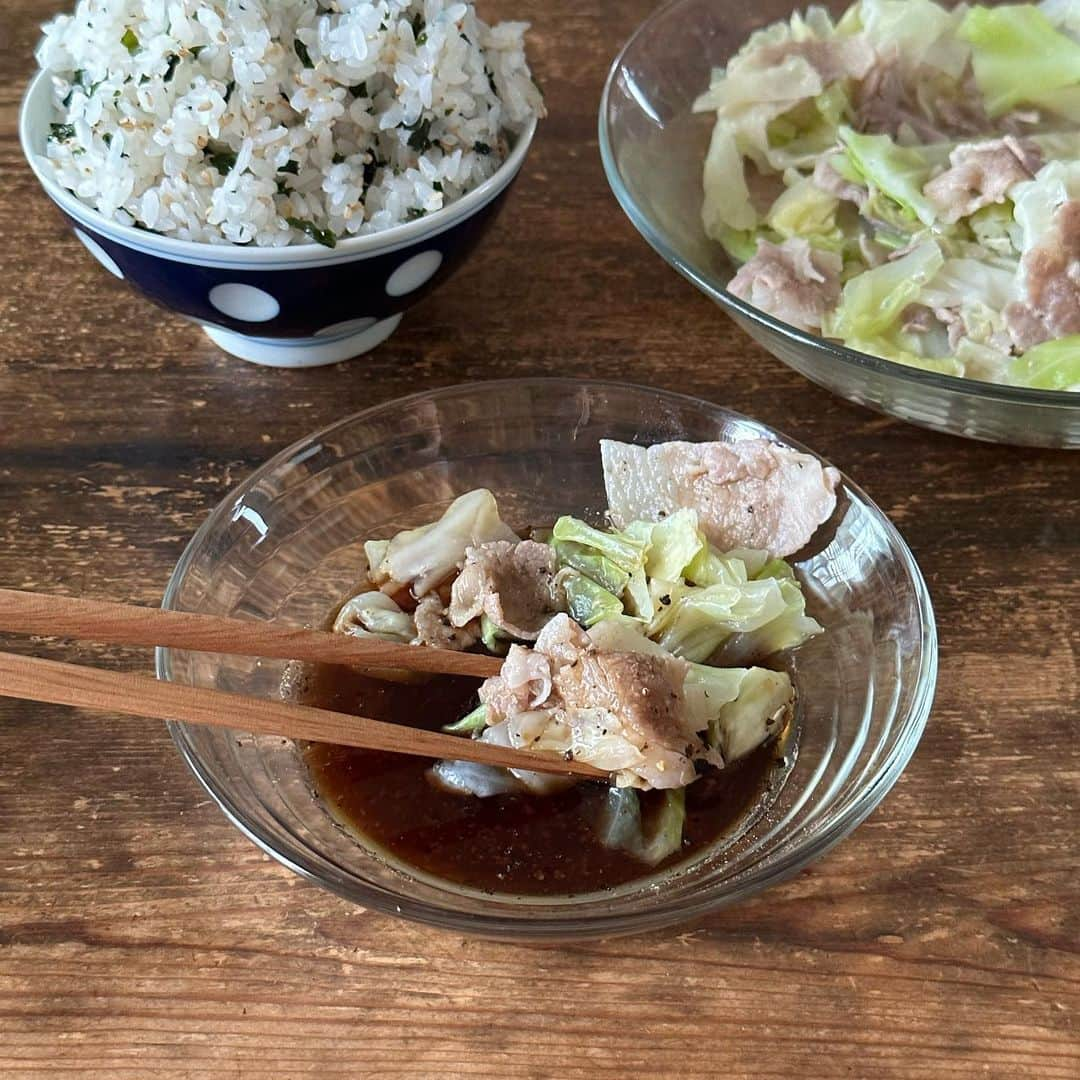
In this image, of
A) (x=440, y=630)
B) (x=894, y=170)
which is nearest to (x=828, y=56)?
(x=894, y=170)

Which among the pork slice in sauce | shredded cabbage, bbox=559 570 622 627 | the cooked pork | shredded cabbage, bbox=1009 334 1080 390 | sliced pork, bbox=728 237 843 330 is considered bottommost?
the pork slice in sauce

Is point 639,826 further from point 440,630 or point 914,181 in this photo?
point 914,181

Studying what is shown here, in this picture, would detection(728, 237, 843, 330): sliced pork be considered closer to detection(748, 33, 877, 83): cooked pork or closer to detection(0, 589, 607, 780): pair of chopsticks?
detection(748, 33, 877, 83): cooked pork

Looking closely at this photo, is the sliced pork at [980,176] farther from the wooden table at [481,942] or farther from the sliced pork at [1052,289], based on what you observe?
the wooden table at [481,942]

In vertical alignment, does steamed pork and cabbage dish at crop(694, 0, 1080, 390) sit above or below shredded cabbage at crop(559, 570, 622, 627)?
above

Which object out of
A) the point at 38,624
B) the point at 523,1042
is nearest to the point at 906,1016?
the point at 523,1042

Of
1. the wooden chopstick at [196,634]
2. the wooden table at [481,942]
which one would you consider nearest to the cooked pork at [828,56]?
the wooden table at [481,942]

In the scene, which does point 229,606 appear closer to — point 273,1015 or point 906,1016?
point 273,1015

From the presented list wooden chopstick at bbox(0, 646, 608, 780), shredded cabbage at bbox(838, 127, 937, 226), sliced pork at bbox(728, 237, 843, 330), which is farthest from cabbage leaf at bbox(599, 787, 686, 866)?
shredded cabbage at bbox(838, 127, 937, 226)
